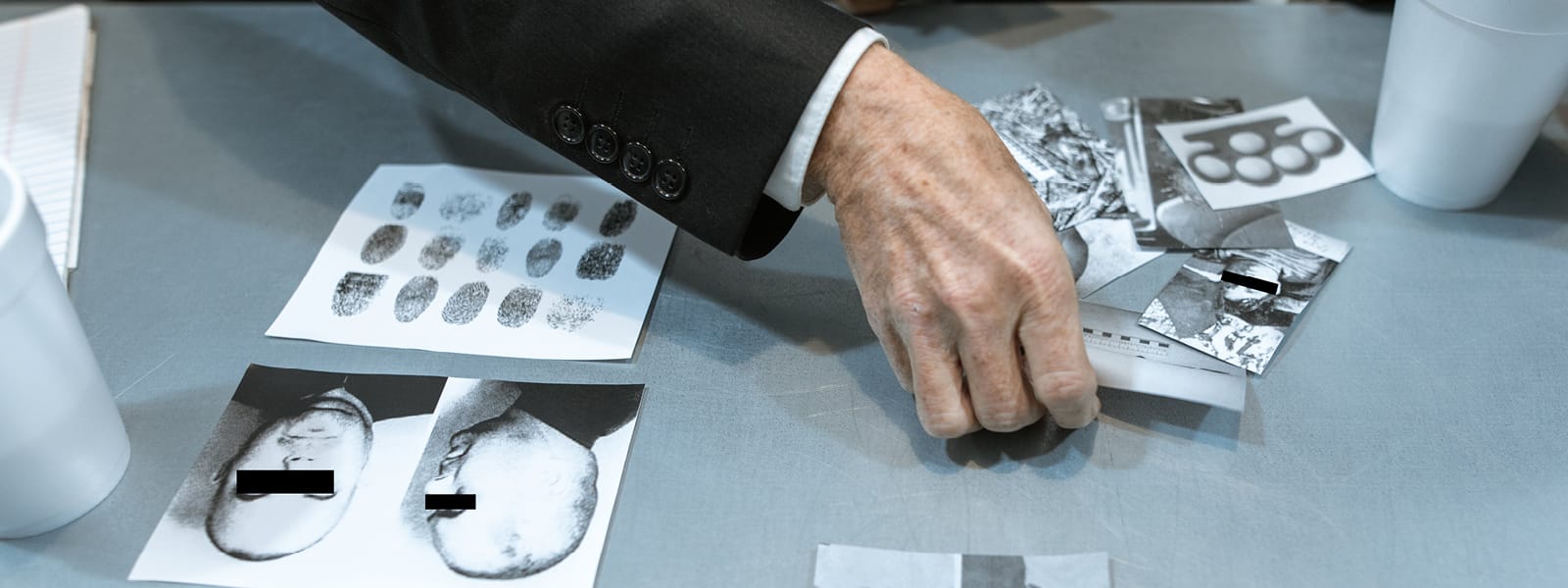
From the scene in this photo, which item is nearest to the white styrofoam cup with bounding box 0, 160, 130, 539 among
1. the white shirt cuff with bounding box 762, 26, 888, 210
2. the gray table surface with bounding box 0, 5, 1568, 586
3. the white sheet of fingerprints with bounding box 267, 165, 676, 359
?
the gray table surface with bounding box 0, 5, 1568, 586

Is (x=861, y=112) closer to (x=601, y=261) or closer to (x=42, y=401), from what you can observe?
(x=601, y=261)

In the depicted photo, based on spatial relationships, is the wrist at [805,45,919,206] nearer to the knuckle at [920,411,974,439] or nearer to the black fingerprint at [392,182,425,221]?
the knuckle at [920,411,974,439]

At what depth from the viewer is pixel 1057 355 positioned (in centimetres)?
62

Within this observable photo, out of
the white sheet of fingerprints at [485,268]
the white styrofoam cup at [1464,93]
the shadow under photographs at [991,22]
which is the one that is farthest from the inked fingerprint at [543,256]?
the white styrofoam cup at [1464,93]

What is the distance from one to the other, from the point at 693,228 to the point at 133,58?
72 centimetres

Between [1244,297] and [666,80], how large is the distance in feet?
1.38

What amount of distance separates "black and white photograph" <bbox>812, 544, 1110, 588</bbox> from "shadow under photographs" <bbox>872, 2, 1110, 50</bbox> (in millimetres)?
582

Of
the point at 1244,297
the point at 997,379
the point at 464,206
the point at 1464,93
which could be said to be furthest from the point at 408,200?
the point at 1464,93

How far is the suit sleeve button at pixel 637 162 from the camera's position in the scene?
696 millimetres

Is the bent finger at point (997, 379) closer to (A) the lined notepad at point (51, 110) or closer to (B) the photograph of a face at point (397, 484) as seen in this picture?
(B) the photograph of a face at point (397, 484)

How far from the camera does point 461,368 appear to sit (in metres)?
0.74

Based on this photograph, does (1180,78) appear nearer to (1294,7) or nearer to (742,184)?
(1294,7)

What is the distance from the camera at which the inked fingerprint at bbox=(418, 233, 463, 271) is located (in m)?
0.82

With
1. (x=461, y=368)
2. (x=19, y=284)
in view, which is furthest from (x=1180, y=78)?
(x=19, y=284)
